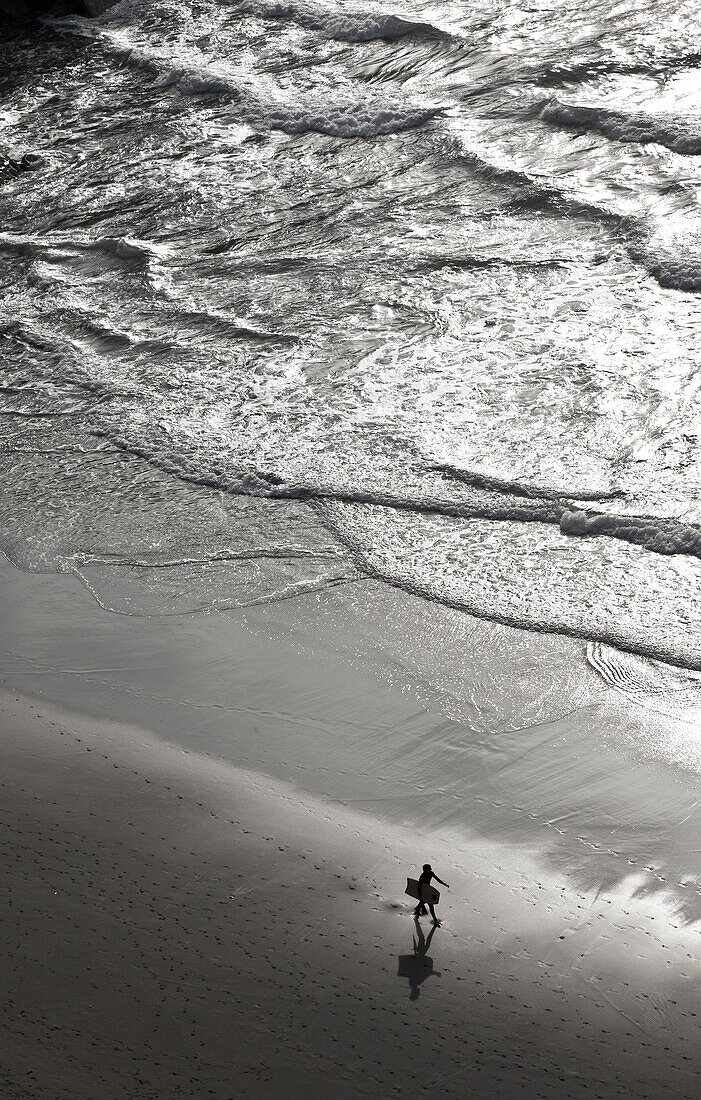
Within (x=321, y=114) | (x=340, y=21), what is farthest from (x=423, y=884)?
(x=340, y=21)

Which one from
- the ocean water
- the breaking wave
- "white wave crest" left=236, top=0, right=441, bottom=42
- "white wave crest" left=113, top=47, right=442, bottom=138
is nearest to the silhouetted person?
the ocean water

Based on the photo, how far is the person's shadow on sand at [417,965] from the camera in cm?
512

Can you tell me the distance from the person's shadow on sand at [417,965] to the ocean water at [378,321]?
7.24 ft

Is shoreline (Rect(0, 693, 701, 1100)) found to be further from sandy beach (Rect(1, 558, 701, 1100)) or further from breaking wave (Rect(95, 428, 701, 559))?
breaking wave (Rect(95, 428, 701, 559))

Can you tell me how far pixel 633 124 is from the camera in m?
13.9

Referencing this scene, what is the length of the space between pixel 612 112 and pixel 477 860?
1140cm

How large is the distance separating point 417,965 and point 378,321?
7225 millimetres

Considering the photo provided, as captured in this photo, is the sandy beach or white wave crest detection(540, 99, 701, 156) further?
white wave crest detection(540, 99, 701, 156)

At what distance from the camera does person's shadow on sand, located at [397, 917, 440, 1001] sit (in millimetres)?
5121

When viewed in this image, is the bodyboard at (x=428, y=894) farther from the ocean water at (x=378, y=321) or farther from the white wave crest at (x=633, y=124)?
the white wave crest at (x=633, y=124)

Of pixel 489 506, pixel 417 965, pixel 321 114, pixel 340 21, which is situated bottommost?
pixel 489 506

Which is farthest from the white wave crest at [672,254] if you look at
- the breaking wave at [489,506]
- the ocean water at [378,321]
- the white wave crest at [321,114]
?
the white wave crest at [321,114]

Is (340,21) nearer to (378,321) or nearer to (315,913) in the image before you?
(378,321)

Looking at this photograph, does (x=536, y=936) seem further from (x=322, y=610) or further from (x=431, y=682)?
(x=322, y=610)
